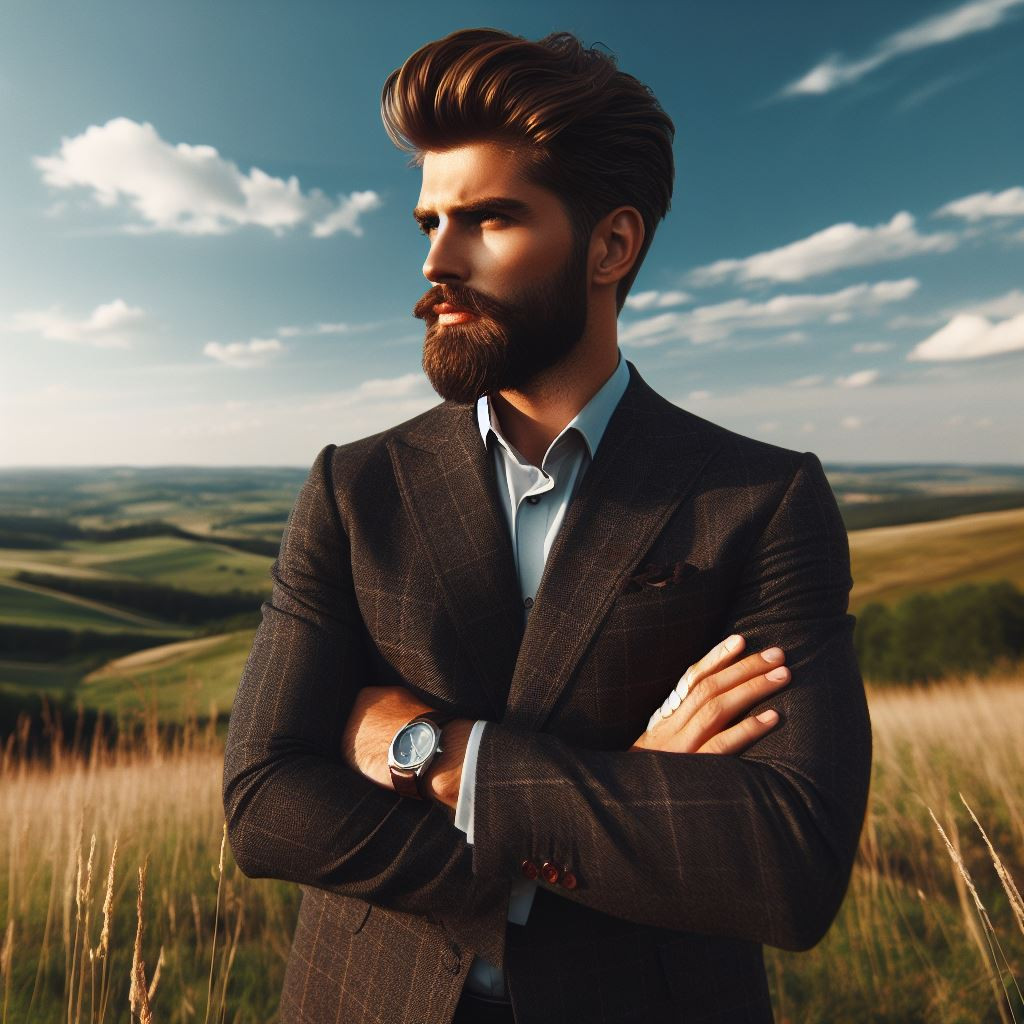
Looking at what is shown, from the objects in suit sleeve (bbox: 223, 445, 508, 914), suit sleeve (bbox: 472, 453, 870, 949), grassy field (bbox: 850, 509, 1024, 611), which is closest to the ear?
suit sleeve (bbox: 223, 445, 508, 914)

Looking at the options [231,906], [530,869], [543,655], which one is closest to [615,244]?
[543,655]

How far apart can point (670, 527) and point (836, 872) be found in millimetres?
1077

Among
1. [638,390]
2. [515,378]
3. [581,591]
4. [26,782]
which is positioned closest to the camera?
[581,591]

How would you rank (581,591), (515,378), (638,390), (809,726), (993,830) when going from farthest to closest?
1. (993,830)
2. (638,390)
3. (515,378)
4. (581,591)
5. (809,726)

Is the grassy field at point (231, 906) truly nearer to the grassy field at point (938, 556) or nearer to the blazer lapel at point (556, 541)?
the blazer lapel at point (556, 541)

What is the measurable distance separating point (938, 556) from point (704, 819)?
2386cm

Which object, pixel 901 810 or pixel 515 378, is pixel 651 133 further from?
pixel 901 810

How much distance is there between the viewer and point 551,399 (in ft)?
8.94

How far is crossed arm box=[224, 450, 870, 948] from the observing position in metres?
1.97

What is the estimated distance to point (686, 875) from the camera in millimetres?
1954

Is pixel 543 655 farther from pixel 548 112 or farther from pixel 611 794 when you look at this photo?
pixel 548 112

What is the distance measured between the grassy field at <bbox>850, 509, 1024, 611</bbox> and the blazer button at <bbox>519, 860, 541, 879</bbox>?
18.1 m

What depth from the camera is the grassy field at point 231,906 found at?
4.53 metres

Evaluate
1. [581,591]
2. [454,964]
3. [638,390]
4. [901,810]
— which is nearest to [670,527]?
[581,591]
